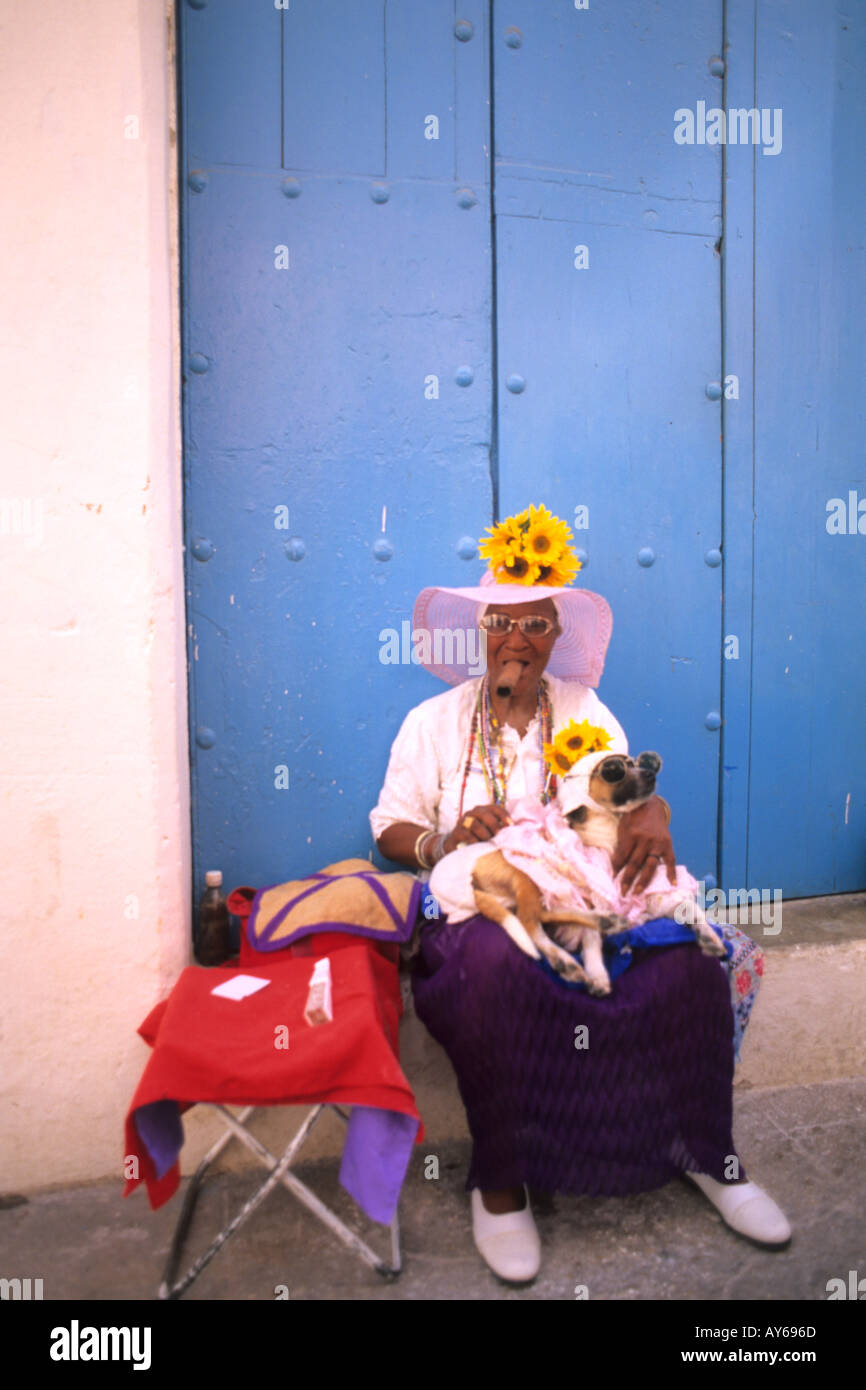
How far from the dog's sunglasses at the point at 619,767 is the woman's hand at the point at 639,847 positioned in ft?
0.42

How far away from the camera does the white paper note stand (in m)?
2.15

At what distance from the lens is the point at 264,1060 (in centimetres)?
189

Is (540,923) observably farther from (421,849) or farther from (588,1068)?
(421,849)

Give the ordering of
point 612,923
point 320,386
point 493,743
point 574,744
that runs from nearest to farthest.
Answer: point 612,923 < point 574,744 < point 493,743 < point 320,386

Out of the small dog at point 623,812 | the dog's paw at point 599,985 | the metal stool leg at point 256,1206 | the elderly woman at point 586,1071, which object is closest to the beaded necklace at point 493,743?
→ the elderly woman at point 586,1071

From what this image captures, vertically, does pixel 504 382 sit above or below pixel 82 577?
above

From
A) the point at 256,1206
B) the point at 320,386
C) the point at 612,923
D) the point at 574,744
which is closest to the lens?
the point at 256,1206

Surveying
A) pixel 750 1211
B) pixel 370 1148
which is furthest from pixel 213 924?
pixel 750 1211

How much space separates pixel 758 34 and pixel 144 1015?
Answer: 4012 millimetres

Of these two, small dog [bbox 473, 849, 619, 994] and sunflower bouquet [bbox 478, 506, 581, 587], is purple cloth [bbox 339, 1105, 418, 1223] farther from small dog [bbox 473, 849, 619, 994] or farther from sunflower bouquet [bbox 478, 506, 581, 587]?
sunflower bouquet [bbox 478, 506, 581, 587]

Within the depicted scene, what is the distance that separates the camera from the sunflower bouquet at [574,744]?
2.36m

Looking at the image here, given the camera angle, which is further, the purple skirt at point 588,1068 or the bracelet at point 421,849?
the bracelet at point 421,849

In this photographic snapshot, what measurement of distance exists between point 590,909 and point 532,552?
1.04 m

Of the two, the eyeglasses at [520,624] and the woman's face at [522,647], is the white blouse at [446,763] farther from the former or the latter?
the eyeglasses at [520,624]
